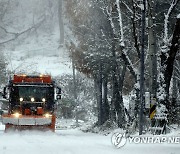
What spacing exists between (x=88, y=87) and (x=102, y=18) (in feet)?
69.7

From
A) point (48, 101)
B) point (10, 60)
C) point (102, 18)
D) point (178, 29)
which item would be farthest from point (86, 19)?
point (10, 60)

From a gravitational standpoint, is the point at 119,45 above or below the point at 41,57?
below

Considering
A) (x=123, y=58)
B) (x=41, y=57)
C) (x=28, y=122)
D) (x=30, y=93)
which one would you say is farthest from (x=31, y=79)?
(x=41, y=57)

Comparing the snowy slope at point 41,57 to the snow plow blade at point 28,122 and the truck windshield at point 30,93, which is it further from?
the snow plow blade at point 28,122

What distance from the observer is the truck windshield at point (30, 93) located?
21.8 m

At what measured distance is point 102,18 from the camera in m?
27.8

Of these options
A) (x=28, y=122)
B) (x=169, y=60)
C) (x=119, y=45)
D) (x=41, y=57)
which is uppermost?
(x=41, y=57)

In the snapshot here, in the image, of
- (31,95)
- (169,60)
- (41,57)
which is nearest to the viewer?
(169,60)

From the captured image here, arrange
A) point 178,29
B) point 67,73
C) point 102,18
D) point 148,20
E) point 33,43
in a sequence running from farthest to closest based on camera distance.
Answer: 1. point 33,43
2. point 67,73
3. point 102,18
4. point 148,20
5. point 178,29

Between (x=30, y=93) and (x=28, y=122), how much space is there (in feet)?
7.93

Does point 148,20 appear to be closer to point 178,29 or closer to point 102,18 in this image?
point 178,29

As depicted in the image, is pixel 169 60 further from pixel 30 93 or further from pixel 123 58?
pixel 30 93

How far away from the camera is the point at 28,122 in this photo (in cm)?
1975

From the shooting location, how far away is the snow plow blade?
64.8 feet
